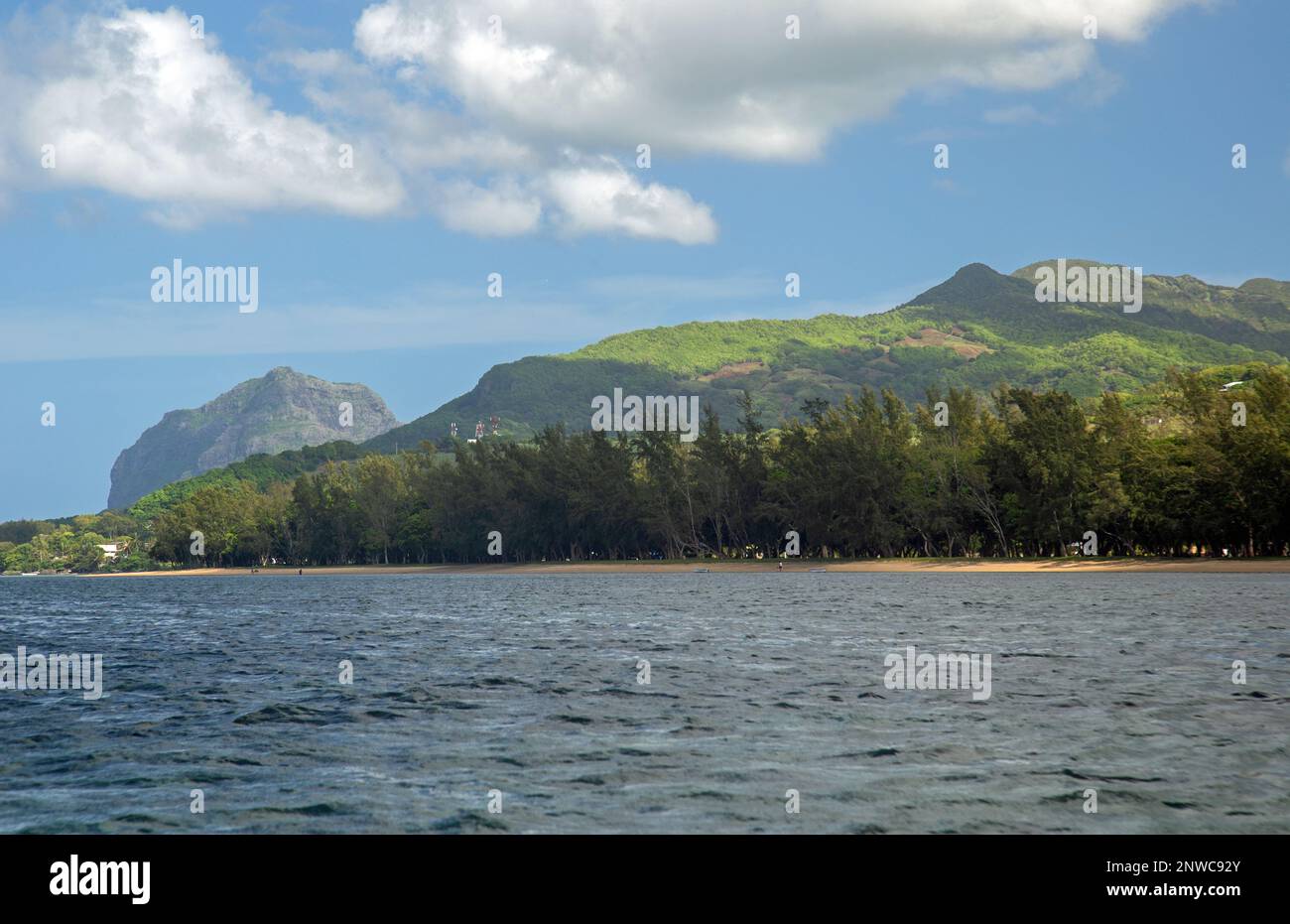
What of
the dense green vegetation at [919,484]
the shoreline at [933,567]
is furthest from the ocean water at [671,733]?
the dense green vegetation at [919,484]

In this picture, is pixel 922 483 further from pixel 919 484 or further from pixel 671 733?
pixel 671 733

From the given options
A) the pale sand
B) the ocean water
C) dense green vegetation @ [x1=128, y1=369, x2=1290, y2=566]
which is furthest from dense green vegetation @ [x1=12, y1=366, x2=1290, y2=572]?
the ocean water

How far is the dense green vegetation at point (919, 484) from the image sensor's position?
11388cm

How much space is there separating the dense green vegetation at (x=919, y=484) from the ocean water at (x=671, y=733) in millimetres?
59551

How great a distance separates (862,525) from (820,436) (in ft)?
39.0

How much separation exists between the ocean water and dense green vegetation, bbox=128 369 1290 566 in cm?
5955

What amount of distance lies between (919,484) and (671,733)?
119m

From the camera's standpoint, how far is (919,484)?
142m

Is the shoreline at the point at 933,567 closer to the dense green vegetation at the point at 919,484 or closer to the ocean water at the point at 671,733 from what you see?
the dense green vegetation at the point at 919,484

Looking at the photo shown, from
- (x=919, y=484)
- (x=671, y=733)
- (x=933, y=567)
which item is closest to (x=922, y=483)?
(x=919, y=484)

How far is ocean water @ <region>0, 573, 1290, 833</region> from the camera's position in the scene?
783 inches
